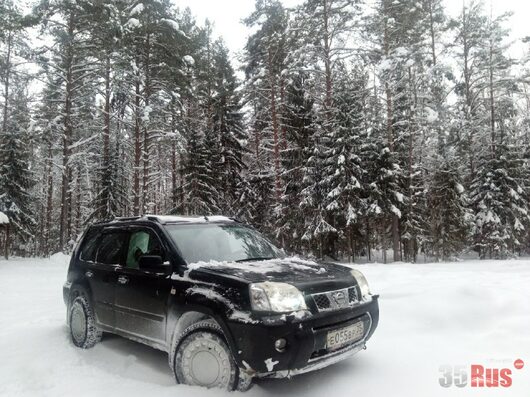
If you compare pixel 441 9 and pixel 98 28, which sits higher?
pixel 441 9

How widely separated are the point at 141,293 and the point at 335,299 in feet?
7.55

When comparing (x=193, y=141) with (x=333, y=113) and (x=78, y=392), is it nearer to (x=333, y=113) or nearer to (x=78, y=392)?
(x=333, y=113)

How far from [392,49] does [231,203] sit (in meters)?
15.5

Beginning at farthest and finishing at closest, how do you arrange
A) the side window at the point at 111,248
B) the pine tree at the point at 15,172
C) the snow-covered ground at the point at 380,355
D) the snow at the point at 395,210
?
the pine tree at the point at 15,172, the snow at the point at 395,210, the side window at the point at 111,248, the snow-covered ground at the point at 380,355

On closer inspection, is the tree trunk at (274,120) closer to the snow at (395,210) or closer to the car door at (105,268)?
the snow at (395,210)

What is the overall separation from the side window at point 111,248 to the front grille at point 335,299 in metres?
2.84

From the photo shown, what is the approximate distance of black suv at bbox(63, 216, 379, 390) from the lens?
3543mm

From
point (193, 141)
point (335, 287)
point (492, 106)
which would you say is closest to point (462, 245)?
point (492, 106)

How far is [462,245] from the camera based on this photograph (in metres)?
25.2

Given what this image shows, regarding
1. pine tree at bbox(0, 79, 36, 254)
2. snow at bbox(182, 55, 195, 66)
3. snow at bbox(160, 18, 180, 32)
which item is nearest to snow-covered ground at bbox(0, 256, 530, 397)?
snow at bbox(182, 55, 195, 66)

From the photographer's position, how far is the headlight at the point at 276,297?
3.59 metres

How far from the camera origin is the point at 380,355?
4.74 m

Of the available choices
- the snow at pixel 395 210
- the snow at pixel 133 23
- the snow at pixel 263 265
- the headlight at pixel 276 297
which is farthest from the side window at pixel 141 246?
the snow at pixel 395 210

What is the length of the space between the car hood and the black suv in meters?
0.01
